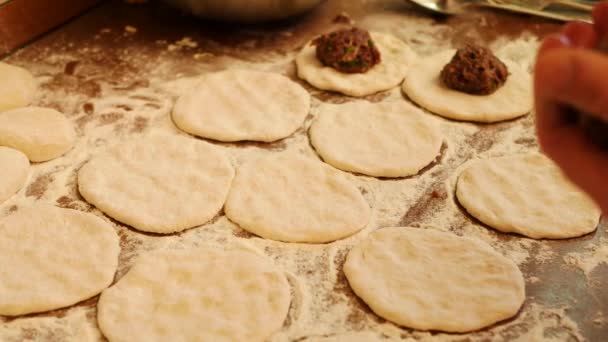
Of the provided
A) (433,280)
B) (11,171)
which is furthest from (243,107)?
(433,280)

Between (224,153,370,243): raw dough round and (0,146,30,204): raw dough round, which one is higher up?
(224,153,370,243): raw dough round

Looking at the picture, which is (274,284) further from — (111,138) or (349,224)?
(111,138)

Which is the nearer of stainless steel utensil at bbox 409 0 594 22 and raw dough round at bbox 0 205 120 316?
raw dough round at bbox 0 205 120 316

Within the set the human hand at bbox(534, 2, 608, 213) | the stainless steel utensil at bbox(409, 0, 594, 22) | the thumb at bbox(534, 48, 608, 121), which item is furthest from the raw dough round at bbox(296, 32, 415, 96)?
the thumb at bbox(534, 48, 608, 121)

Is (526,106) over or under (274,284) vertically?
over

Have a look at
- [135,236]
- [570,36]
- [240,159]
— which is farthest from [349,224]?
[570,36]

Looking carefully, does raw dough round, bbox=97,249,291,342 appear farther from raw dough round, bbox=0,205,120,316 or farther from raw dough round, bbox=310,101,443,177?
raw dough round, bbox=310,101,443,177

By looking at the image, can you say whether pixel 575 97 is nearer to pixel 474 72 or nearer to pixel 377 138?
pixel 377 138
